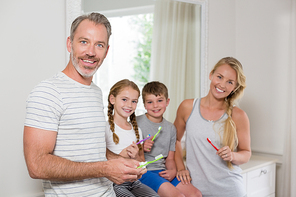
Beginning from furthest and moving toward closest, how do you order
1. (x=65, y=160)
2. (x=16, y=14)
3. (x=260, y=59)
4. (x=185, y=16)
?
(x=260, y=59), (x=185, y=16), (x=16, y=14), (x=65, y=160)

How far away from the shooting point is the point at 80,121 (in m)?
1.06

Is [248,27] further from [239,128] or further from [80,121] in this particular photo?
[80,121]

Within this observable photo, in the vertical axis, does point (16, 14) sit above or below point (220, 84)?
above

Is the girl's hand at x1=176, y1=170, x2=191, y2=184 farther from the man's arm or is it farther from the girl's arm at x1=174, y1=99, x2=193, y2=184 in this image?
the man's arm

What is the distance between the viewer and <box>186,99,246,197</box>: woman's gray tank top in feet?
5.50

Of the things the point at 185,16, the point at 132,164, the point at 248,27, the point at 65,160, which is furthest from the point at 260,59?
the point at 65,160

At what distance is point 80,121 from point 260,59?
2.08 metres

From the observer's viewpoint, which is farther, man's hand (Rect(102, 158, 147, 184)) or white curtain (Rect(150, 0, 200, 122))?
white curtain (Rect(150, 0, 200, 122))

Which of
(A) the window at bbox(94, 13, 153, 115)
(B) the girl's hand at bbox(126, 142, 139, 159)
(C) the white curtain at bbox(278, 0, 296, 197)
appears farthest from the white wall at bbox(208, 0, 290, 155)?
(B) the girl's hand at bbox(126, 142, 139, 159)

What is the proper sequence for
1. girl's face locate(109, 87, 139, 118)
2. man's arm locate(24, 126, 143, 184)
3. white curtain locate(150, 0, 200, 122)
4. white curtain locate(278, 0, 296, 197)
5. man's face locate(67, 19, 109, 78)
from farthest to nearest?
1. white curtain locate(278, 0, 296, 197)
2. white curtain locate(150, 0, 200, 122)
3. girl's face locate(109, 87, 139, 118)
4. man's face locate(67, 19, 109, 78)
5. man's arm locate(24, 126, 143, 184)

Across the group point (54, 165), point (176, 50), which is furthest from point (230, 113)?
point (54, 165)

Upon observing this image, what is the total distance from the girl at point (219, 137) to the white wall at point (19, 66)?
2.95 ft

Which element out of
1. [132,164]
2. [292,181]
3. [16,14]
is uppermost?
[16,14]

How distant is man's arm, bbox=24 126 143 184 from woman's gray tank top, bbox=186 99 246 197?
760 millimetres
